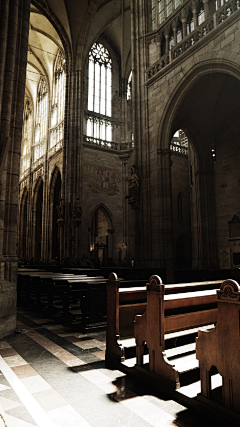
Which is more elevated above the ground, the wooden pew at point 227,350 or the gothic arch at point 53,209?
the gothic arch at point 53,209

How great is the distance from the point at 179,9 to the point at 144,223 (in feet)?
28.8

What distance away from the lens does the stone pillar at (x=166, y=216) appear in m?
12.0

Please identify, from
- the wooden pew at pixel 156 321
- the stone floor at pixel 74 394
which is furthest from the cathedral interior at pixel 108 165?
the wooden pew at pixel 156 321

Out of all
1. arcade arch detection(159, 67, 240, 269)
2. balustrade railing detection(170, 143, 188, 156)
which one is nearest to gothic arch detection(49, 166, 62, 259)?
balustrade railing detection(170, 143, 188, 156)

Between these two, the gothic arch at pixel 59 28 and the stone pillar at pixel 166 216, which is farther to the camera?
the gothic arch at pixel 59 28

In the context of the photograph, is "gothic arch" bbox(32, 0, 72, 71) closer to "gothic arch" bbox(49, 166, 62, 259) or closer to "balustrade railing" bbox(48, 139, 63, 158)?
"balustrade railing" bbox(48, 139, 63, 158)

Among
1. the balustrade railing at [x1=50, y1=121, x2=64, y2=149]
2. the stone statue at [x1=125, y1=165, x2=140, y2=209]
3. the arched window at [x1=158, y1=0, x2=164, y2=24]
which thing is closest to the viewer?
the stone statue at [x1=125, y1=165, x2=140, y2=209]

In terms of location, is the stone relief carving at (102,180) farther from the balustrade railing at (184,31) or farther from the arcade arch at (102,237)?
the balustrade railing at (184,31)

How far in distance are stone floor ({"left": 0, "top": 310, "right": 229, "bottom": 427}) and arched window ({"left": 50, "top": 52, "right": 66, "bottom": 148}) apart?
73.2ft

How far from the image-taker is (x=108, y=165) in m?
22.7

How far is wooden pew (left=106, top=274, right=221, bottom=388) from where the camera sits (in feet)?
9.65

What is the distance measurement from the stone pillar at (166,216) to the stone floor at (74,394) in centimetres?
774

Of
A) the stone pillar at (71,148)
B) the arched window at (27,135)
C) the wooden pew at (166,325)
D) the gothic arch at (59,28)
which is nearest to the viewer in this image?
the wooden pew at (166,325)

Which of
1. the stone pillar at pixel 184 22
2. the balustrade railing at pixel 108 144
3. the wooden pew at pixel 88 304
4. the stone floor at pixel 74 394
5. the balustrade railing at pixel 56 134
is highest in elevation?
the balustrade railing at pixel 56 134
